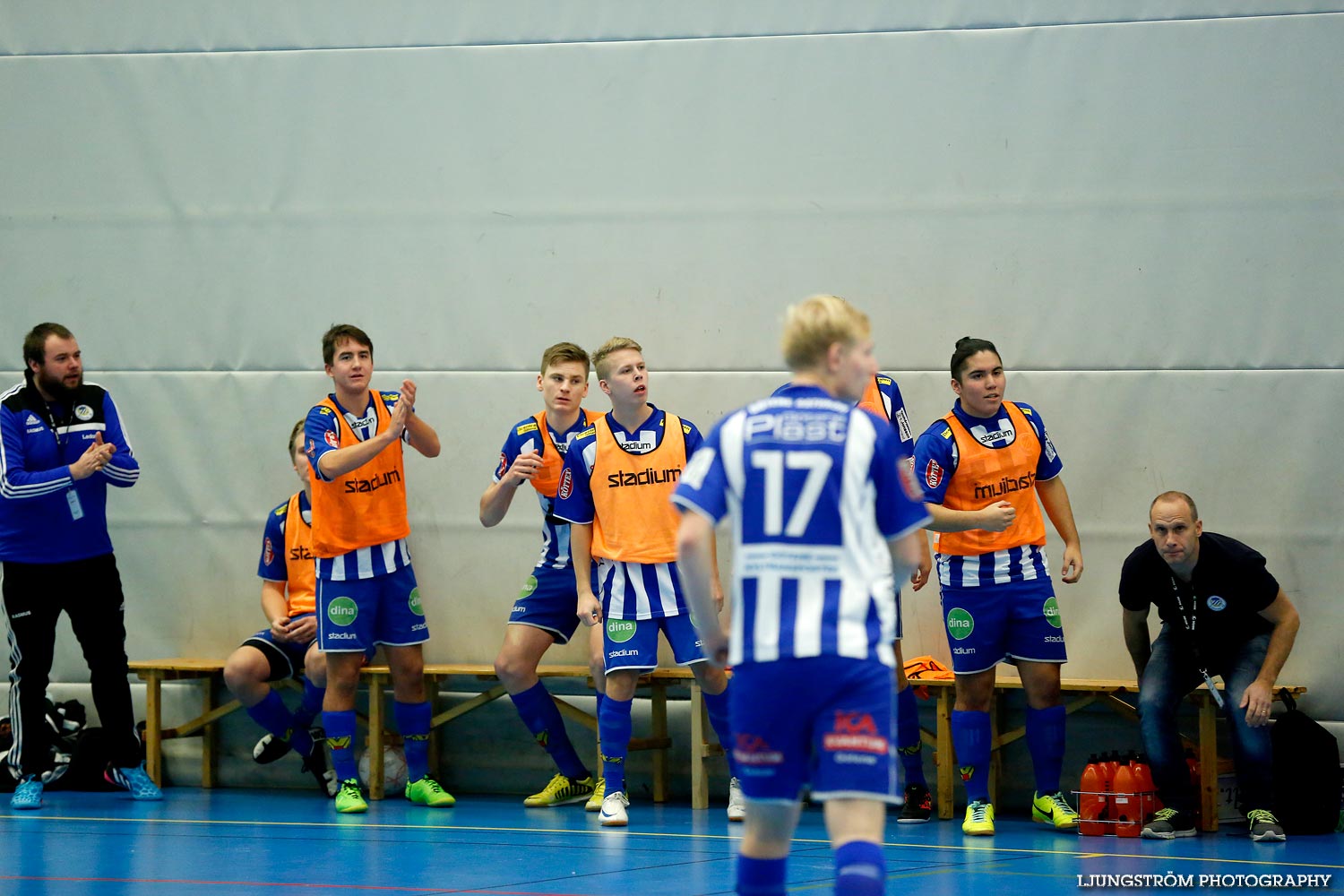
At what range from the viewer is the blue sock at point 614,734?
664cm

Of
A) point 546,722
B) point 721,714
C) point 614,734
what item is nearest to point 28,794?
point 546,722

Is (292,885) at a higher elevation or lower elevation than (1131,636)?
lower

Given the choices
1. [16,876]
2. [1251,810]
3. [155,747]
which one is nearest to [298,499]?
[155,747]

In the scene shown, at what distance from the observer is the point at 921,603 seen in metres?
7.46

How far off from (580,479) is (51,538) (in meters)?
2.72

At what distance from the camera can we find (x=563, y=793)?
24.2ft

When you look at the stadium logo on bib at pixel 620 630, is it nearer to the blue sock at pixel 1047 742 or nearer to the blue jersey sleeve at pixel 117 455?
the blue sock at pixel 1047 742

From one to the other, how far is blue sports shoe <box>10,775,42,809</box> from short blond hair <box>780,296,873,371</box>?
5.23 metres

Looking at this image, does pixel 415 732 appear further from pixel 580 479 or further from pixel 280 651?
pixel 580 479

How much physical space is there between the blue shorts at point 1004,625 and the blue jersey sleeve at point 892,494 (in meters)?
3.13

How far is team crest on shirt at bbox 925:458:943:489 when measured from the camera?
6426 mm

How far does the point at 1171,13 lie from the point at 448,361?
4.19 m

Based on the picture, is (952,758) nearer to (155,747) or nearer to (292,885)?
(292,885)

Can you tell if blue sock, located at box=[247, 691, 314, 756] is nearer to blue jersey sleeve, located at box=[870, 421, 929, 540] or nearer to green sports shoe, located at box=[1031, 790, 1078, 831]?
green sports shoe, located at box=[1031, 790, 1078, 831]
